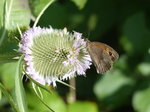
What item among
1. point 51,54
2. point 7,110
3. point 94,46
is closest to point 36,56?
point 51,54

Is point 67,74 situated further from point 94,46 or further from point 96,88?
point 96,88

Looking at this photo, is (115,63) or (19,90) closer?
(19,90)

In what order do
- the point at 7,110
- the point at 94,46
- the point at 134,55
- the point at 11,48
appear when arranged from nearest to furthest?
1. the point at 94,46
2. the point at 11,48
3. the point at 7,110
4. the point at 134,55

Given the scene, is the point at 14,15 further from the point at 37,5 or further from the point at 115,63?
the point at 115,63

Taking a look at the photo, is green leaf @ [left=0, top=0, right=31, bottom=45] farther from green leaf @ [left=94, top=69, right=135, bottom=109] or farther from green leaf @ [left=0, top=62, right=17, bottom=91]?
green leaf @ [left=94, top=69, right=135, bottom=109]

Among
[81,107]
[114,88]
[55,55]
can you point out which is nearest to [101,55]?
[55,55]

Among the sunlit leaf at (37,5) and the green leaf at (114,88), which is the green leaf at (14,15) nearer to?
the sunlit leaf at (37,5)
